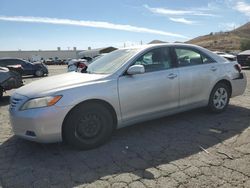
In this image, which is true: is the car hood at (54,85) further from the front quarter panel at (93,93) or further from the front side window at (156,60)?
the front side window at (156,60)

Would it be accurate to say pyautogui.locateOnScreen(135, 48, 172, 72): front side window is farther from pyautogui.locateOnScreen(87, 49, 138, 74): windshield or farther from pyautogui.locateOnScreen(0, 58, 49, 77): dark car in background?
pyautogui.locateOnScreen(0, 58, 49, 77): dark car in background

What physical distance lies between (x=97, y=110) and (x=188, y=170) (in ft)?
5.16

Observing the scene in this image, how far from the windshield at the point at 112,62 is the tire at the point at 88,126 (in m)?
0.76

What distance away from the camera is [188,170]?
332 centimetres

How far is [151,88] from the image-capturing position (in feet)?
14.8

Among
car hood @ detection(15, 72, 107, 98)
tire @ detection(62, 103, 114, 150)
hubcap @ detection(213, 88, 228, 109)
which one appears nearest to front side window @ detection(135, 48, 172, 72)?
car hood @ detection(15, 72, 107, 98)

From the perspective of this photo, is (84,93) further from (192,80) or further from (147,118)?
(192,80)

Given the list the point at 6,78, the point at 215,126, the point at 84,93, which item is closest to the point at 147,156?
the point at 84,93

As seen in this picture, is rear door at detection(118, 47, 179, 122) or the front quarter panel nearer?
the front quarter panel

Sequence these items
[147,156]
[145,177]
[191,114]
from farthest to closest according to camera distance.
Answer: [191,114]
[147,156]
[145,177]

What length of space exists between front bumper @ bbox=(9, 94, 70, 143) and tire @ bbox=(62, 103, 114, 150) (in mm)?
126

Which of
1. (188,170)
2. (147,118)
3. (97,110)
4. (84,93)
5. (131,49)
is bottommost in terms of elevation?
(188,170)

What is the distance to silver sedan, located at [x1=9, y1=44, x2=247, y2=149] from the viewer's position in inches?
147

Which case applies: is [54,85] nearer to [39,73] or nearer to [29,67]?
[29,67]
